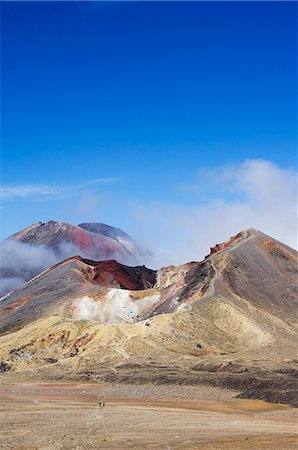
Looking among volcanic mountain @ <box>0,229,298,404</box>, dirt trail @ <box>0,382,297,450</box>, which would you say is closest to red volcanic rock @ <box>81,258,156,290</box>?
volcanic mountain @ <box>0,229,298,404</box>

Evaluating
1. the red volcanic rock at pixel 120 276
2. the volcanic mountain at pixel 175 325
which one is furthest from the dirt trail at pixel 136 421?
the red volcanic rock at pixel 120 276

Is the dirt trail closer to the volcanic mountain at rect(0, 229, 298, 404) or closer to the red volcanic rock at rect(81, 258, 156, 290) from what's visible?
the volcanic mountain at rect(0, 229, 298, 404)

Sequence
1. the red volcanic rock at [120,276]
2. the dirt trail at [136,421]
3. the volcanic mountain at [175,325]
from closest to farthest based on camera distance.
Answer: the dirt trail at [136,421] < the volcanic mountain at [175,325] < the red volcanic rock at [120,276]

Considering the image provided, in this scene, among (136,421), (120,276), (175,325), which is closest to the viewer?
(136,421)

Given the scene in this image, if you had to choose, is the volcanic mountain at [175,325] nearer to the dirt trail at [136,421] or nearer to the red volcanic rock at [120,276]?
the red volcanic rock at [120,276]

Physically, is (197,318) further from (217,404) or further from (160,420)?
(160,420)

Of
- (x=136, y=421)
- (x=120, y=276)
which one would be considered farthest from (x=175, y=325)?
(x=120, y=276)

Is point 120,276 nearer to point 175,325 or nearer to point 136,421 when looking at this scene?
point 175,325
